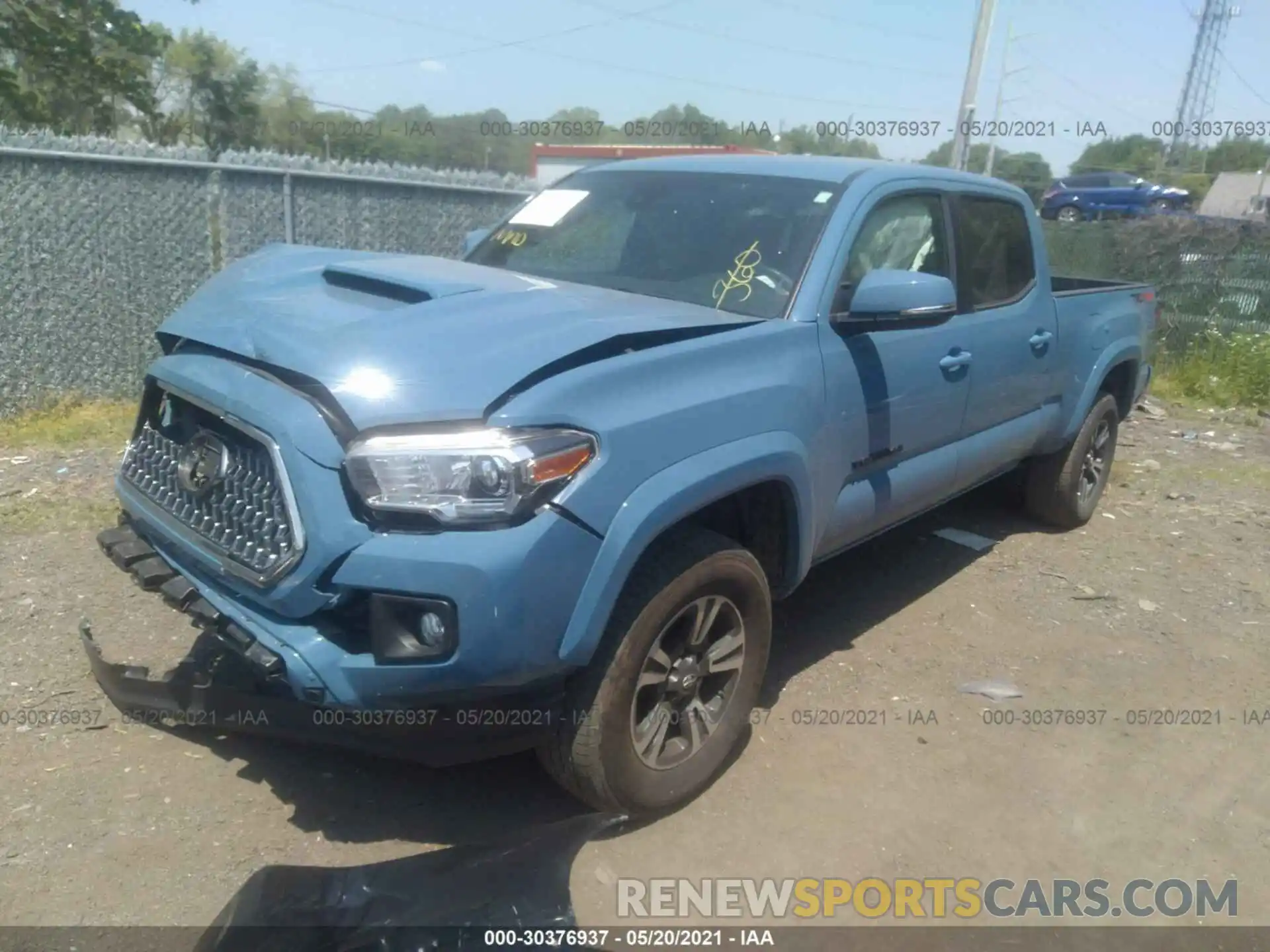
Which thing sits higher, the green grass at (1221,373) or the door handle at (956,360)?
the door handle at (956,360)

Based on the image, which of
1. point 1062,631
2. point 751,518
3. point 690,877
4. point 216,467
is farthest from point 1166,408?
point 216,467

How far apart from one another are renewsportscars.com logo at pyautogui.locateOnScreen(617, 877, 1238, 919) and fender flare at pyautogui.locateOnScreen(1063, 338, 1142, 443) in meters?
2.89

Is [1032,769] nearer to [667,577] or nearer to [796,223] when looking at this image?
[667,577]

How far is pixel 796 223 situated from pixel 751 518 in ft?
3.62

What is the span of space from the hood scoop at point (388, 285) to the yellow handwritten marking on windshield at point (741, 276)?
2.79 ft

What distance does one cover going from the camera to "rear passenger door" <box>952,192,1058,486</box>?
443 centimetres

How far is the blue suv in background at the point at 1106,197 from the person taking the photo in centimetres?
2662

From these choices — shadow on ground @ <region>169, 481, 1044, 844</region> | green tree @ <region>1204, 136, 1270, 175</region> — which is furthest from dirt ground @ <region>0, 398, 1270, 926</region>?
green tree @ <region>1204, 136, 1270, 175</region>

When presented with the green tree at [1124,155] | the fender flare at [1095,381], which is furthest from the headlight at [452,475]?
the green tree at [1124,155]

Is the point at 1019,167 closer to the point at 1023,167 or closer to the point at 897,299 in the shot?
the point at 1023,167

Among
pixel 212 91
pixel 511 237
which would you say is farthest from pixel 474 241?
pixel 212 91

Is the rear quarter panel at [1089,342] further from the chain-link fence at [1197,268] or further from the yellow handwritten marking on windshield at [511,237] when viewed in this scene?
the chain-link fence at [1197,268]

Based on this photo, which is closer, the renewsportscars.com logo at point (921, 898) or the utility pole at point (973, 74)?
the renewsportscars.com logo at point (921, 898)

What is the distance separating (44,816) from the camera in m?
2.97
